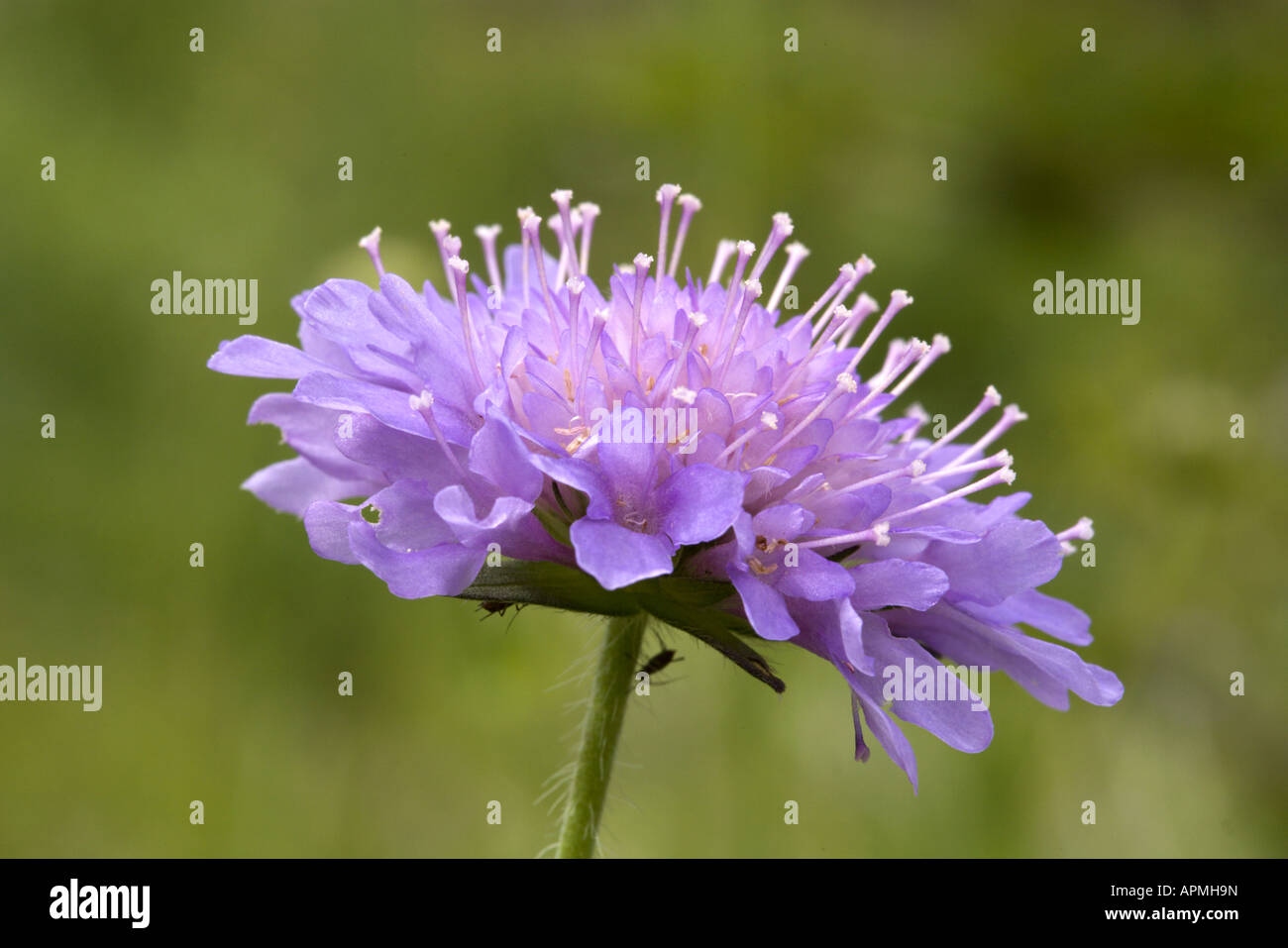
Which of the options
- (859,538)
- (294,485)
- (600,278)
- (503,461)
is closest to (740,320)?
(859,538)

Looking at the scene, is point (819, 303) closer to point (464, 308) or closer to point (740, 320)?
point (740, 320)

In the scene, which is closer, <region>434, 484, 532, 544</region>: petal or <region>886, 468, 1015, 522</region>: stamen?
<region>434, 484, 532, 544</region>: petal

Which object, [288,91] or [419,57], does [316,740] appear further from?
[419,57]

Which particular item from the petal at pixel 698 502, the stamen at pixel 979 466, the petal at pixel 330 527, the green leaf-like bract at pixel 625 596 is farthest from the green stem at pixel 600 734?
the stamen at pixel 979 466

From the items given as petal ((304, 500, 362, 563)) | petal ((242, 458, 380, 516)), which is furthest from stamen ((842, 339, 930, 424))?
petal ((242, 458, 380, 516))

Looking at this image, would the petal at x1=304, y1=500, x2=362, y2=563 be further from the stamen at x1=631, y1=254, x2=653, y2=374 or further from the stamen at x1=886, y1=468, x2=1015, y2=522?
the stamen at x1=886, y1=468, x2=1015, y2=522

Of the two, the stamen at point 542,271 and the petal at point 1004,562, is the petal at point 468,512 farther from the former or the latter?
the petal at point 1004,562
